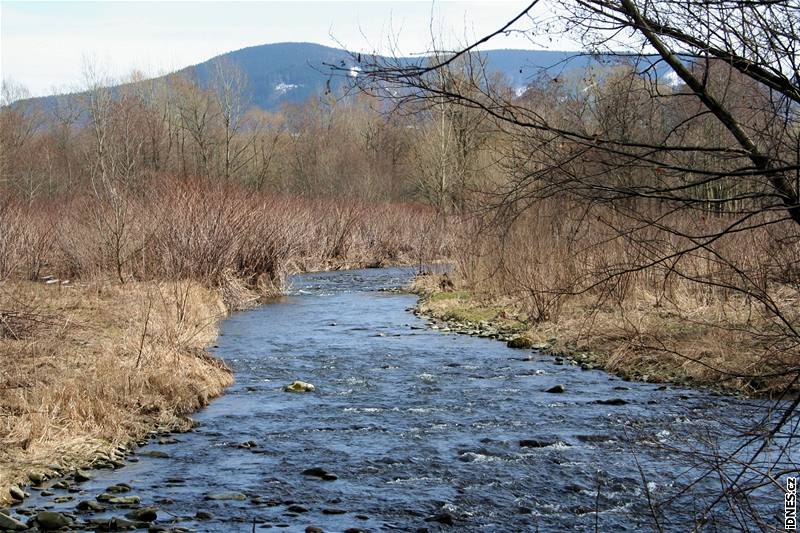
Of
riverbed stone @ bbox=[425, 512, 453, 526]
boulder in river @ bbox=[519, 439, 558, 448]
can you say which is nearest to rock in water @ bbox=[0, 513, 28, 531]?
riverbed stone @ bbox=[425, 512, 453, 526]

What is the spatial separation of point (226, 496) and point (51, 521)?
1.31 metres

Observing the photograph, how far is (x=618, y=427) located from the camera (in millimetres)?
8414

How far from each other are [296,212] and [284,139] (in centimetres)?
2745

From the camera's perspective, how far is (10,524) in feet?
18.7

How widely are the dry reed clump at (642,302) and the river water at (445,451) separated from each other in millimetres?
695

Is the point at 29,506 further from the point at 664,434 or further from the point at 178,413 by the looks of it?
the point at 664,434

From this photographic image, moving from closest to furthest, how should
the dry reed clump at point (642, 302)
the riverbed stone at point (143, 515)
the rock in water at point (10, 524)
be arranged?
the rock in water at point (10, 524) → the riverbed stone at point (143, 515) → the dry reed clump at point (642, 302)

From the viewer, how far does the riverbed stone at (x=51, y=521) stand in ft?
18.9

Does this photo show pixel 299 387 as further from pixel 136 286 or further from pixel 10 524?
pixel 136 286

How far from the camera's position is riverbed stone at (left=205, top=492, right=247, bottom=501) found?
21.3 feet

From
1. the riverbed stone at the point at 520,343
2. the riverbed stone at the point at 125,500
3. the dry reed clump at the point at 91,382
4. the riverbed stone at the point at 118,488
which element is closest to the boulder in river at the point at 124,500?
the riverbed stone at the point at 125,500

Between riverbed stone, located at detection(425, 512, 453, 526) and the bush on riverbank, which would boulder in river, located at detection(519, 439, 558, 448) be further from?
the bush on riverbank

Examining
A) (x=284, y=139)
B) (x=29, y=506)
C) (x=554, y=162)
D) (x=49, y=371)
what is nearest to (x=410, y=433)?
(x=29, y=506)

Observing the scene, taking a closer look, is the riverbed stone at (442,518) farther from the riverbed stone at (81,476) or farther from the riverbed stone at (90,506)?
the riverbed stone at (81,476)
